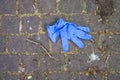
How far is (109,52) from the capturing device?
3.51 metres

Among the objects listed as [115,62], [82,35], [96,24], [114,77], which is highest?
[96,24]

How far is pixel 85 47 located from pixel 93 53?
12cm

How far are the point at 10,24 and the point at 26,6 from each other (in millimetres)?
292

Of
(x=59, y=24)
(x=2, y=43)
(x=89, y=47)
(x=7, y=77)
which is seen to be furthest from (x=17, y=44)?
(x=89, y=47)

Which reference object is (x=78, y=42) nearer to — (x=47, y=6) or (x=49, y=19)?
(x=49, y=19)

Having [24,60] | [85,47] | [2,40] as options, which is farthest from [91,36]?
[2,40]

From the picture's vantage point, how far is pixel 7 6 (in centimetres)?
365

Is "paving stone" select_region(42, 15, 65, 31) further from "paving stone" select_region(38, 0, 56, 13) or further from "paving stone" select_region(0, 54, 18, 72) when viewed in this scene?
"paving stone" select_region(0, 54, 18, 72)

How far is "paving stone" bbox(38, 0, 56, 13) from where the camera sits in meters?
3.63

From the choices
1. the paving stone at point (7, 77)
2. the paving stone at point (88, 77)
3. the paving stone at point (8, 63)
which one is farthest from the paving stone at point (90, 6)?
the paving stone at point (7, 77)

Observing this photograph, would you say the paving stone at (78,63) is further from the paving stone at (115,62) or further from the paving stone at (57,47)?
the paving stone at (115,62)

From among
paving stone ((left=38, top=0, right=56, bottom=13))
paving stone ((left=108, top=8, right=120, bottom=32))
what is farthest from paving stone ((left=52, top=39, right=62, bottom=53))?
paving stone ((left=108, top=8, right=120, bottom=32))

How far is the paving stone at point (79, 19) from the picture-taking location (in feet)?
11.7

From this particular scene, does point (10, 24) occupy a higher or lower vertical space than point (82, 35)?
higher
